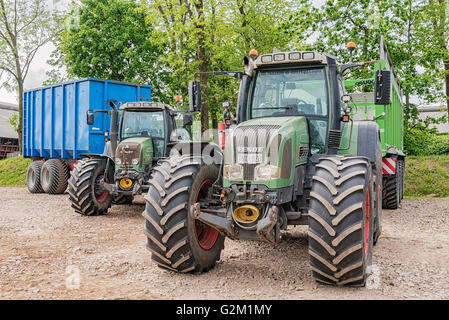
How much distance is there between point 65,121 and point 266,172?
37.9 ft

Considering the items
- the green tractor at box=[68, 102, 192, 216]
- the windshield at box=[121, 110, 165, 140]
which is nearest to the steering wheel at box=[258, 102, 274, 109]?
the green tractor at box=[68, 102, 192, 216]

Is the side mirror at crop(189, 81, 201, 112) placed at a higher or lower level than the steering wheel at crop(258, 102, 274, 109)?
higher

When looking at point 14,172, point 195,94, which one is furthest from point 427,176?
point 14,172

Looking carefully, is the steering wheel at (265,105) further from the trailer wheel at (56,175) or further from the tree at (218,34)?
the tree at (218,34)

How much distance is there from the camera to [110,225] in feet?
29.6

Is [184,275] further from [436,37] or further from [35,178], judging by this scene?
[436,37]

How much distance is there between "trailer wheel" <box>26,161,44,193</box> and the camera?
1595 cm

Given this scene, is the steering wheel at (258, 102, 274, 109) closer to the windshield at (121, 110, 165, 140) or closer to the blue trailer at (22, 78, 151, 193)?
the windshield at (121, 110, 165, 140)

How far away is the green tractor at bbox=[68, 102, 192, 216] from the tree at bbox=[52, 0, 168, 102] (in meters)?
11.8

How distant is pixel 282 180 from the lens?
4.74 metres

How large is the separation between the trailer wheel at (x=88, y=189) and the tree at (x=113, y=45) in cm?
1266

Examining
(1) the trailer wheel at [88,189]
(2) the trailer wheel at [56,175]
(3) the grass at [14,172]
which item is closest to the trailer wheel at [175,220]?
(1) the trailer wheel at [88,189]
